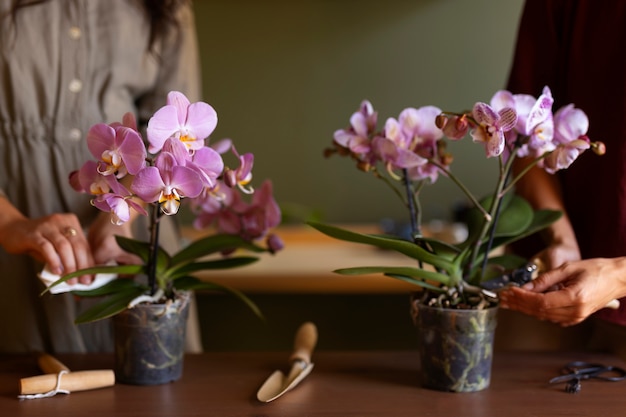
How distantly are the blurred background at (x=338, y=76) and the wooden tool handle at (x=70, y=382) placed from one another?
1.63 meters

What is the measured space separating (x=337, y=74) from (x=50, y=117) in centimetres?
155

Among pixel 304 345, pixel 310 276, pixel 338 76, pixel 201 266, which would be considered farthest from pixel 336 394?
pixel 338 76

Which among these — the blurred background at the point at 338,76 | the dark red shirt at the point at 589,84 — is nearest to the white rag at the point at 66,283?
the dark red shirt at the point at 589,84

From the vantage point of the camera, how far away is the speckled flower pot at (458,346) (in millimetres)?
856

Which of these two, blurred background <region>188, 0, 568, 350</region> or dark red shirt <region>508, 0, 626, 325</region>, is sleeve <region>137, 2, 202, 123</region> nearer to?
dark red shirt <region>508, 0, 626, 325</region>

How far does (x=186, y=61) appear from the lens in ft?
4.39

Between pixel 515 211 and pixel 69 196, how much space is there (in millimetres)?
727

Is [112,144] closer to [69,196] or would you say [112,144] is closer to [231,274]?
A: [69,196]

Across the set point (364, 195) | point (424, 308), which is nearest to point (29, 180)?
point (424, 308)

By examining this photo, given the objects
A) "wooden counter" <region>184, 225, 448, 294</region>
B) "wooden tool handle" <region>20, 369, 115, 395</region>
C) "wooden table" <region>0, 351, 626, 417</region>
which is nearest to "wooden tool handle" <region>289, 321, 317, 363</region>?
"wooden table" <region>0, 351, 626, 417</region>

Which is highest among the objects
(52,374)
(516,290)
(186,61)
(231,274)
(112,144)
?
(186,61)

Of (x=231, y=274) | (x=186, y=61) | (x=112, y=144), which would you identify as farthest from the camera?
(x=231, y=274)

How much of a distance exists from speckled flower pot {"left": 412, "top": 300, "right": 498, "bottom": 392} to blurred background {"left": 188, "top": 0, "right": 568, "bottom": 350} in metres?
1.67

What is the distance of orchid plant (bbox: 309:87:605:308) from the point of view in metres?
0.83
